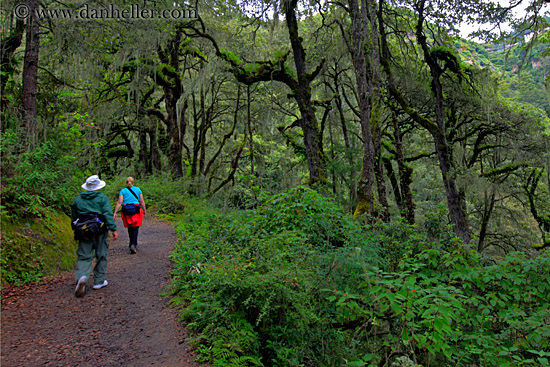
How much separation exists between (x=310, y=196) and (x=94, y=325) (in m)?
3.95

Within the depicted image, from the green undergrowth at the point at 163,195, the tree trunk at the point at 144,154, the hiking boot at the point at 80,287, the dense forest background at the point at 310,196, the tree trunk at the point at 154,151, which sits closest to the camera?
the dense forest background at the point at 310,196

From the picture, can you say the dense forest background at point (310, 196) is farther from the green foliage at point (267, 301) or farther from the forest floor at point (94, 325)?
the forest floor at point (94, 325)

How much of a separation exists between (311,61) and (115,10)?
7.70 metres

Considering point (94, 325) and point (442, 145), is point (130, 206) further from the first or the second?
point (442, 145)

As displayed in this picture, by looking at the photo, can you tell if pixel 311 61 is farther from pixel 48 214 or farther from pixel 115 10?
pixel 48 214

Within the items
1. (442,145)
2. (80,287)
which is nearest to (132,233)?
(80,287)

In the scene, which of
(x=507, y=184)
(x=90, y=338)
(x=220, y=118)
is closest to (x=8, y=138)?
(x=90, y=338)

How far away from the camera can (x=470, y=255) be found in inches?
215

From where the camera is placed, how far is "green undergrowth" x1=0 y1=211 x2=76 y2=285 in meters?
5.12

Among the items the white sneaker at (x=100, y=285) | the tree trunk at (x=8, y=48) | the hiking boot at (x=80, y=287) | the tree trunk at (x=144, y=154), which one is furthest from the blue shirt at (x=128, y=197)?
the tree trunk at (x=144, y=154)

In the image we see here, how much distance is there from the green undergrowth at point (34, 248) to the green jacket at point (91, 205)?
1.11 meters

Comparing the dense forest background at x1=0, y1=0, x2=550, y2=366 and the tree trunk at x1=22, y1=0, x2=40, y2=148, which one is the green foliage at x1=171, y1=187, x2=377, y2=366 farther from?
the tree trunk at x1=22, y1=0, x2=40, y2=148

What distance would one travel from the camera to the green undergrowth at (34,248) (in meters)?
5.12

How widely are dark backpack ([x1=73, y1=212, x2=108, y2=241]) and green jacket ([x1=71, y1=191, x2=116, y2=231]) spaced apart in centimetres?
10
